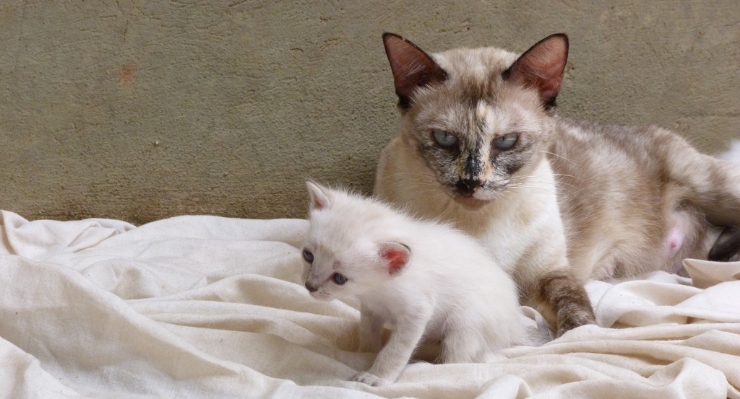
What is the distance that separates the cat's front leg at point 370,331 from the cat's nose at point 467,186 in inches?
19.3

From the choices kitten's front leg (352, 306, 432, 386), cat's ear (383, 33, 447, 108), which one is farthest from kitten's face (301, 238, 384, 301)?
cat's ear (383, 33, 447, 108)

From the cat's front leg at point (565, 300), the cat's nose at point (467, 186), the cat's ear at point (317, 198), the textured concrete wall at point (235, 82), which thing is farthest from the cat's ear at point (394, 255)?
the textured concrete wall at point (235, 82)

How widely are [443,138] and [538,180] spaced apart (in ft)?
1.39

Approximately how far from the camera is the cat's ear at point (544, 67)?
7.82 feet

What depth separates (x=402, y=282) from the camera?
6.45ft

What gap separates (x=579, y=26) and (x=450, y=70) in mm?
1114

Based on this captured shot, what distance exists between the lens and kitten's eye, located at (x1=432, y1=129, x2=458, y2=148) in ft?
7.88

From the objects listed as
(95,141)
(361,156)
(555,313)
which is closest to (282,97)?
(361,156)

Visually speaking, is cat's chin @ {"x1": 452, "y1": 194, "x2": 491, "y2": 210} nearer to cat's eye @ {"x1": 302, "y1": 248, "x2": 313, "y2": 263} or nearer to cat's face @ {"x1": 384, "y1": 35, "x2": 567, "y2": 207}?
cat's face @ {"x1": 384, "y1": 35, "x2": 567, "y2": 207}

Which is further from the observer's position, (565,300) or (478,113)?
(565,300)

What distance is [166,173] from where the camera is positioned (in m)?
3.29

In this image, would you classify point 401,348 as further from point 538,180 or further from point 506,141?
point 538,180

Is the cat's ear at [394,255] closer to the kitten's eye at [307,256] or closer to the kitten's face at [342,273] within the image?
the kitten's face at [342,273]

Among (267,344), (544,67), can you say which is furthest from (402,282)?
(544,67)
